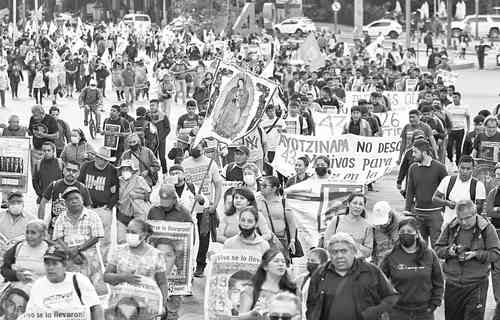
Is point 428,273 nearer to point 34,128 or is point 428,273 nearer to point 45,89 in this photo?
point 34,128

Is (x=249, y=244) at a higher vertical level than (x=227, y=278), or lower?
higher

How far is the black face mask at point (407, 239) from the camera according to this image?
1011 centimetres

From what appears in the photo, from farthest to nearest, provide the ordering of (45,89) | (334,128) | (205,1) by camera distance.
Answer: (205,1) < (45,89) < (334,128)

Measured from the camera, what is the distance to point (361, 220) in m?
11.4

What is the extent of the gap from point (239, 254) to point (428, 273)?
4.52 ft

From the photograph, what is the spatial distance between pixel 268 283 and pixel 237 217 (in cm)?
291

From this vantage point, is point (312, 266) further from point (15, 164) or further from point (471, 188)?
point (15, 164)

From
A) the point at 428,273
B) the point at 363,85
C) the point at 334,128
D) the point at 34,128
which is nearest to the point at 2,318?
the point at 428,273

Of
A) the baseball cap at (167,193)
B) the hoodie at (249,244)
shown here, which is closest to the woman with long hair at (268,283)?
the hoodie at (249,244)

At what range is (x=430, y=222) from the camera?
46.5ft

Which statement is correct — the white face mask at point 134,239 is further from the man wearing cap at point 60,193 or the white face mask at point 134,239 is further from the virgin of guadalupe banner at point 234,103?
the virgin of guadalupe banner at point 234,103

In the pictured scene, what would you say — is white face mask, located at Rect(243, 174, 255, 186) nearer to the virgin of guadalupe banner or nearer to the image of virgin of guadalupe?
the virgin of guadalupe banner

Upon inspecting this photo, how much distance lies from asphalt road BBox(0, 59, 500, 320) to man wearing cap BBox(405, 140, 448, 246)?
91 cm

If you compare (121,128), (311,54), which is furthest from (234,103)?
(311,54)
